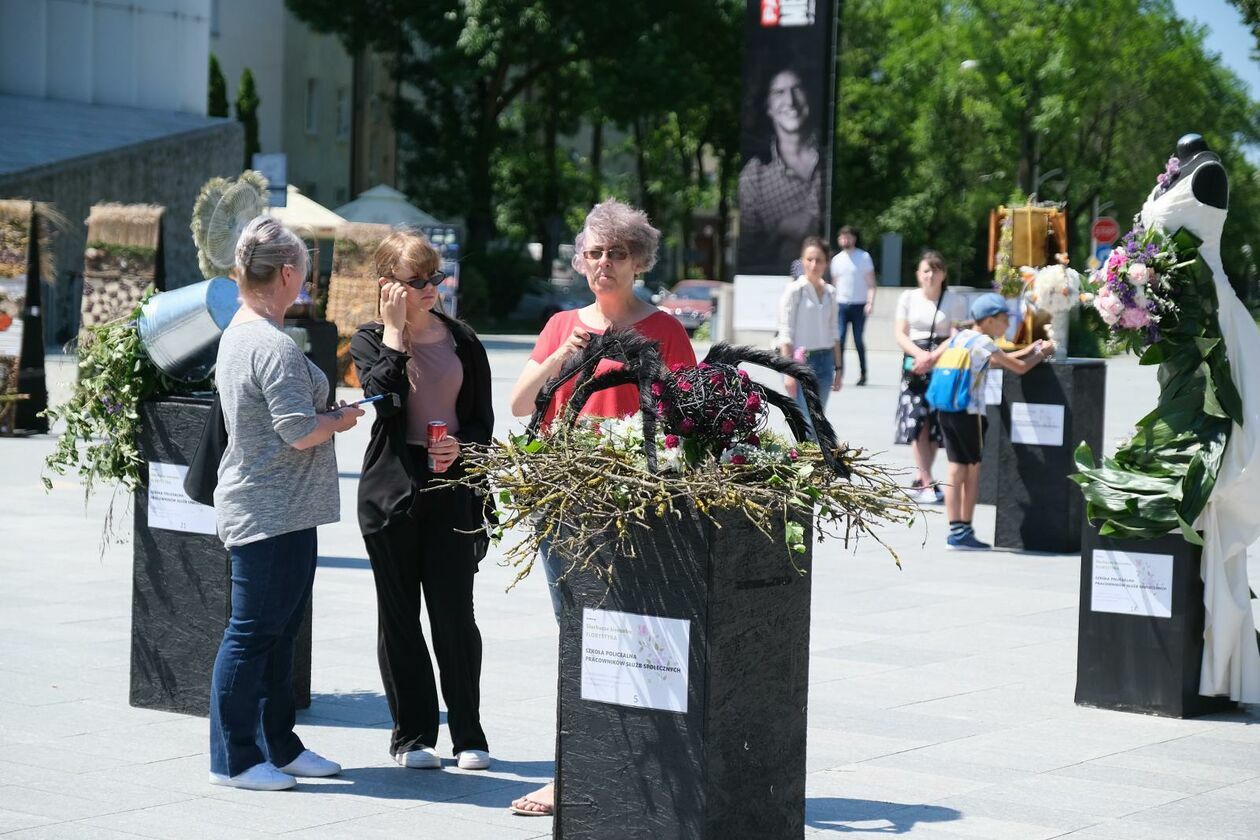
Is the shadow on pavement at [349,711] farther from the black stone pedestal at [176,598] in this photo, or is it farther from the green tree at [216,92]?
the green tree at [216,92]

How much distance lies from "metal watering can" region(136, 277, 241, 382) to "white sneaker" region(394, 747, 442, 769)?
163cm

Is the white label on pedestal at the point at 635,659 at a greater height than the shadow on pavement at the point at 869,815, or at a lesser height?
greater

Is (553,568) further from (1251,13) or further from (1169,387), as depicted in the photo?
(1251,13)

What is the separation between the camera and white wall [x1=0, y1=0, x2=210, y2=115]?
33.4 metres

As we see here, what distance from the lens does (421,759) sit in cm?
581

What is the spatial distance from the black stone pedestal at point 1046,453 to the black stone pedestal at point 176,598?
5.94 m

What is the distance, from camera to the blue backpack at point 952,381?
36.3 ft

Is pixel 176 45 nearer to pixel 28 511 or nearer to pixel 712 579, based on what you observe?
pixel 28 511

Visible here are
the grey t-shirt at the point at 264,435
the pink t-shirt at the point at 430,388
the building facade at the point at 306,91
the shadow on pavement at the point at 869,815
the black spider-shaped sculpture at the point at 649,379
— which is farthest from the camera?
the building facade at the point at 306,91

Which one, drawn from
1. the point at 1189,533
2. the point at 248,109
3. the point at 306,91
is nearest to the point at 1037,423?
the point at 1189,533

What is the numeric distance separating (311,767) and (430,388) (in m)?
1.28

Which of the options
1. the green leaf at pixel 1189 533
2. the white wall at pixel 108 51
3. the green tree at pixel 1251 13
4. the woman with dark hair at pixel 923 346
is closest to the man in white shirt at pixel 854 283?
the woman with dark hair at pixel 923 346

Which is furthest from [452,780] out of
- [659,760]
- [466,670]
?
[659,760]

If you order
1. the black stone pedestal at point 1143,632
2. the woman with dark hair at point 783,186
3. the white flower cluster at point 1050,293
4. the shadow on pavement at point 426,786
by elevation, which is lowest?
the shadow on pavement at point 426,786
